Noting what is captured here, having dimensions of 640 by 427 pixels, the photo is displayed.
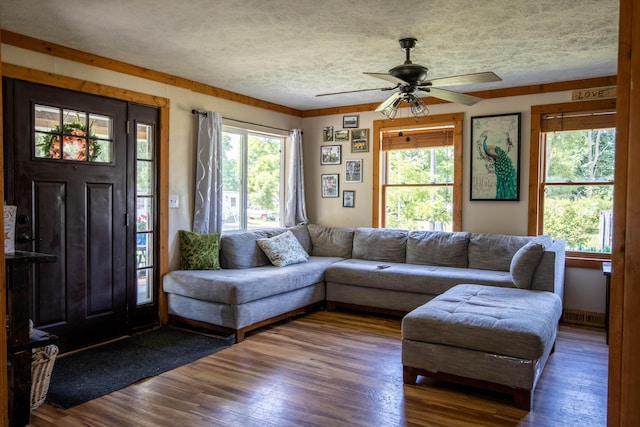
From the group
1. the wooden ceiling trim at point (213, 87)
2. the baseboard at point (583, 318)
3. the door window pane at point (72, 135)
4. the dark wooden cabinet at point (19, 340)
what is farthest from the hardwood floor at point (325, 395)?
the wooden ceiling trim at point (213, 87)

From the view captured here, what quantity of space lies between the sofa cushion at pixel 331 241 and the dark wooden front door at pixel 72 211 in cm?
254

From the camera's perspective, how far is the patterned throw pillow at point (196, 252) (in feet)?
15.1

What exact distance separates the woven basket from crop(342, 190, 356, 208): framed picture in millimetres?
4035

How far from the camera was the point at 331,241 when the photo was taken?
19.3 feet

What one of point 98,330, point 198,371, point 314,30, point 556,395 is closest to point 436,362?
point 556,395

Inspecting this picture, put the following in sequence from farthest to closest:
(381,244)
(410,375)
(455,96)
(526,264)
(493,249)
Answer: (381,244)
(493,249)
(526,264)
(455,96)
(410,375)

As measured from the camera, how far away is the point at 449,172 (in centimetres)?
549

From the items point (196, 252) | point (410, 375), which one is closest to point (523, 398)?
point (410, 375)

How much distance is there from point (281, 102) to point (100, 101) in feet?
8.03

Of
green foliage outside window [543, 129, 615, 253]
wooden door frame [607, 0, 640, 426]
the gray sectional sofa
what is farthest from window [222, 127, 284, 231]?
wooden door frame [607, 0, 640, 426]

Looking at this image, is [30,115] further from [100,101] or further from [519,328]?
[519,328]

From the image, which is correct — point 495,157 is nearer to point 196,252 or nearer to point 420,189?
point 420,189

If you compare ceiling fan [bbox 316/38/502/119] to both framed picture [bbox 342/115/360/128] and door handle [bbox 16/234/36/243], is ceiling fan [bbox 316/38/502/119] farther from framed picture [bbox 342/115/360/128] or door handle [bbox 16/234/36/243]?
door handle [bbox 16/234/36/243]

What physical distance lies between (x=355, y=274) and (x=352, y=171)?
5.55 feet
